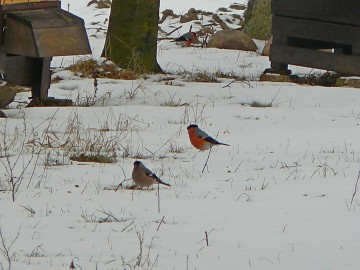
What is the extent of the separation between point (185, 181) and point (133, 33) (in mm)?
6719

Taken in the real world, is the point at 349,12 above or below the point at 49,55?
above

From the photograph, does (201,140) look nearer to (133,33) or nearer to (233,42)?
(133,33)

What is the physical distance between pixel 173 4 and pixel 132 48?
13.3 metres

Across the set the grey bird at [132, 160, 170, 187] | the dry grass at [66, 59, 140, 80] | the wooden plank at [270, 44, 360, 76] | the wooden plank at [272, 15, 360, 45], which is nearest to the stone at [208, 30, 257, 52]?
the dry grass at [66, 59, 140, 80]

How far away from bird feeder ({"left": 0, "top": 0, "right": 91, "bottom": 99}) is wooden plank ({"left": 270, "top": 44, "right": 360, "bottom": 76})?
→ 2004 mm

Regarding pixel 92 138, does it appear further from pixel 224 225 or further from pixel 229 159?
pixel 224 225

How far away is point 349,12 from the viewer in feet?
20.9

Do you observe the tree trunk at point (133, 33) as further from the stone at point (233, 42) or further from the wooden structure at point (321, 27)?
the wooden structure at point (321, 27)

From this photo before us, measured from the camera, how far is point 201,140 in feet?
25.8

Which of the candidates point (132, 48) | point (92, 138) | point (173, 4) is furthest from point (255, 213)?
point (173, 4)

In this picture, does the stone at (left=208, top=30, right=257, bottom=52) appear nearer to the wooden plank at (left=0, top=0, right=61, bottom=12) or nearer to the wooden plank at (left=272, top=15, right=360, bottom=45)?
the wooden plank at (left=0, top=0, right=61, bottom=12)

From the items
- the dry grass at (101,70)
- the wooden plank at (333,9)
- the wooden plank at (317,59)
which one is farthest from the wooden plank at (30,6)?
the wooden plank at (333,9)

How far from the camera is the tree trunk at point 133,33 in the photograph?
1307 centimetres

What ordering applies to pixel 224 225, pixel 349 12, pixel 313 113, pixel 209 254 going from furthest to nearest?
pixel 313 113, pixel 349 12, pixel 224 225, pixel 209 254
